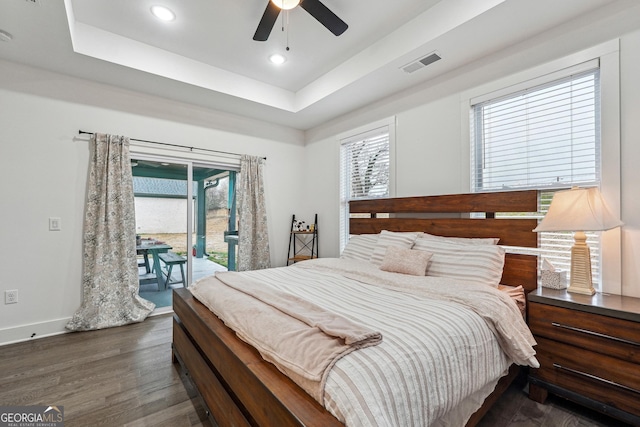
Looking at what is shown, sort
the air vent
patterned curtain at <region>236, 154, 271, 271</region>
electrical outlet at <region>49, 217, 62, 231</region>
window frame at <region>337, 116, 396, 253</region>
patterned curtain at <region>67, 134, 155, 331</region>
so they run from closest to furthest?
the air vent
electrical outlet at <region>49, 217, 62, 231</region>
patterned curtain at <region>67, 134, 155, 331</region>
window frame at <region>337, 116, 396, 253</region>
patterned curtain at <region>236, 154, 271, 271</region>

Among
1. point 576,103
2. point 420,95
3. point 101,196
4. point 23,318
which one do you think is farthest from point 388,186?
point 23,318

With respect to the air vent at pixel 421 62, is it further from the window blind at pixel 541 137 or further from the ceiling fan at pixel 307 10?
the ceiling fan at pixel 307 10

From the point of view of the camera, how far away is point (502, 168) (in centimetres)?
261

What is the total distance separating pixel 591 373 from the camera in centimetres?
172

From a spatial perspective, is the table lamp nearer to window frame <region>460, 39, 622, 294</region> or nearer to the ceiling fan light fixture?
window frame <region>460, 39, 622, 294</region>

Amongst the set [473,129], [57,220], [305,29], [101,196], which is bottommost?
[57,220]

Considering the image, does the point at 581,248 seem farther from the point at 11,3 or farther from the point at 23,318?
the point at 23,318

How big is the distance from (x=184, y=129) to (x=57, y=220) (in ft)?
5.62

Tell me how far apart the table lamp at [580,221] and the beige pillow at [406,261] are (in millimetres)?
844

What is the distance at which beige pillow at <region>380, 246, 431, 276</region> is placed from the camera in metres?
2.39

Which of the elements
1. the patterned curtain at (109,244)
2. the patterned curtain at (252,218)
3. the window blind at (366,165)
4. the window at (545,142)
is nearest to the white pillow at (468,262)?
the window at (545,142)

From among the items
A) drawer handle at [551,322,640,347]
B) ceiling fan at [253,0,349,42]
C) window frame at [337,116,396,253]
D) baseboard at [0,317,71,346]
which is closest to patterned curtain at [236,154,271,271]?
window frame at [337,116,396,253]

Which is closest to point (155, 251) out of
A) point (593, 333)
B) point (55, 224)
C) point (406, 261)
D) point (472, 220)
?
point (55, 224)

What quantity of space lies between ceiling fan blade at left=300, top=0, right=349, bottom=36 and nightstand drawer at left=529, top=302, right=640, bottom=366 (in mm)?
2476
